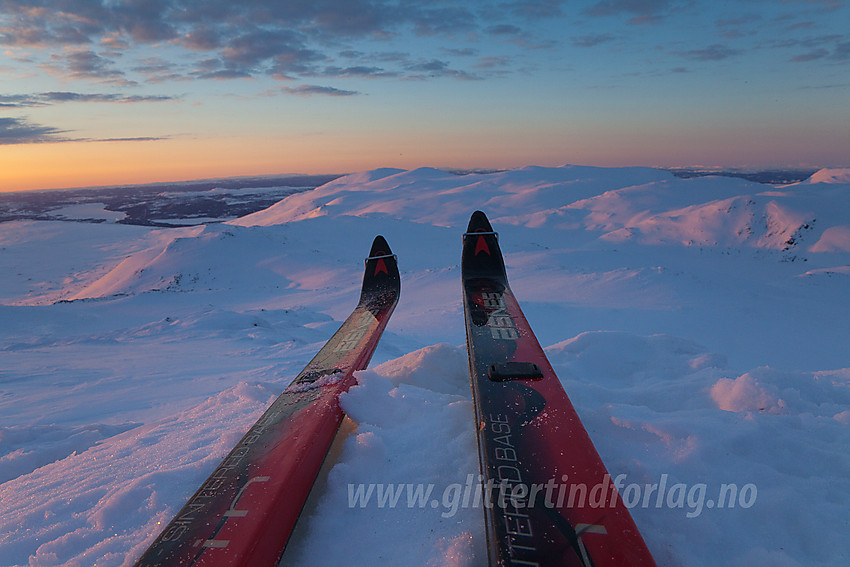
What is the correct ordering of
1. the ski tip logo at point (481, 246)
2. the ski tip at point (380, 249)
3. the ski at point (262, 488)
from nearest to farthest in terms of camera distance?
the ski at point (262, 488)
the ski tip logo at point (481, 246)
the ski tip at point (380, 249)

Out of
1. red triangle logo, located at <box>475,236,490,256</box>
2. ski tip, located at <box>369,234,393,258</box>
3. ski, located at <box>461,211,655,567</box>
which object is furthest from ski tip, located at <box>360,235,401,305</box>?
ski, located at <box>461,211,655,567</box>

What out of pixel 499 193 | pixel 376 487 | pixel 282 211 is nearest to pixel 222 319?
pixel 376 487

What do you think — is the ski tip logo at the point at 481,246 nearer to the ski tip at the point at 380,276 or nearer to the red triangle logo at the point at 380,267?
the ski tip at the point at 380,276

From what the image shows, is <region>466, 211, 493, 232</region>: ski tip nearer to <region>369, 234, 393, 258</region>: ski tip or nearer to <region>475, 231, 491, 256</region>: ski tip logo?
<region>475, 231, 491, 256</region>: ski tip logo

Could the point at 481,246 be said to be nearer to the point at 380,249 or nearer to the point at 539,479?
the point at 380,249

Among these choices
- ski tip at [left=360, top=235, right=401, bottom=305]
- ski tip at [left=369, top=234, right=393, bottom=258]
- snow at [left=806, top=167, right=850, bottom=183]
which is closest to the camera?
ski tip at [left=360, top=235, right=401, bottom=305]

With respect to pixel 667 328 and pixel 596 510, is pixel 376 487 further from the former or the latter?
pixel 667 328

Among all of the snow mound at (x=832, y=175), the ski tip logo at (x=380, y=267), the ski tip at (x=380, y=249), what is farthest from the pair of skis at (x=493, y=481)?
the snow mound at (x=832, y=175)
